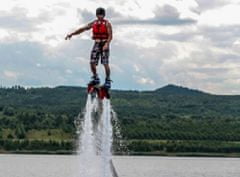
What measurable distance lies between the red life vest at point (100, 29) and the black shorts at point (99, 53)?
0.25 meters

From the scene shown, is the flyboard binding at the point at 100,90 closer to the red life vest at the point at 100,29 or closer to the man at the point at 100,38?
the man at the point at 100,38

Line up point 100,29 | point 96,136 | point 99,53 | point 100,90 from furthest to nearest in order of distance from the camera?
point 96,136, point 100,90, point 99,53, point 100,29

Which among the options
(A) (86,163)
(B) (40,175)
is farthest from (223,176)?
(A) (86,163)

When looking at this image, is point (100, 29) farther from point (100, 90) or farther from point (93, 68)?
point (100, 90)

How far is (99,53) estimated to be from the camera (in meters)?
27.8

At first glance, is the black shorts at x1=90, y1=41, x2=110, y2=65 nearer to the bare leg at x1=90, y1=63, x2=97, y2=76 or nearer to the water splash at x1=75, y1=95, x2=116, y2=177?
the bare leg at x1=90, y1=63, x2=97, y2=76

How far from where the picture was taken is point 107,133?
28.6 metres

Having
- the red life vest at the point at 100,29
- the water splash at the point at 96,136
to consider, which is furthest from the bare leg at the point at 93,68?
the red life vest at the point at 100,29

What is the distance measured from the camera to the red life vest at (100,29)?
1081 inches

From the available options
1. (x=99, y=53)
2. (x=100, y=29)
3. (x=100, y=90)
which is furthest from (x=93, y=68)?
(x=100, y=29)

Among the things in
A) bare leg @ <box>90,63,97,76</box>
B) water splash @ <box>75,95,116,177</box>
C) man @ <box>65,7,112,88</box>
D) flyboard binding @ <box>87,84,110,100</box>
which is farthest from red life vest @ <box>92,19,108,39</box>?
water splash @ <box>75,95,116,177</box>

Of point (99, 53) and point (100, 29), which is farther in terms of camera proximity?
point (99, 53)

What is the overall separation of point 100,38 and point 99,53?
0.56 m

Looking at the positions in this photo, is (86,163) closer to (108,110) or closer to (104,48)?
(108,110)
